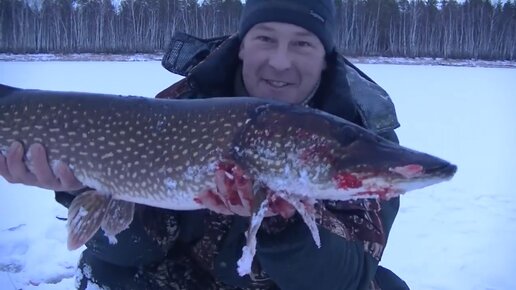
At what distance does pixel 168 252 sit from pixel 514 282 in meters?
2.31

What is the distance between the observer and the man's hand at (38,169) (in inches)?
81.2

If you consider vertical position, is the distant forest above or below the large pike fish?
above

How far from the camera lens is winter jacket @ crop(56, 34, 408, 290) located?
6.25ft

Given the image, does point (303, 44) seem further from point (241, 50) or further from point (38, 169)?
point (38, 169)

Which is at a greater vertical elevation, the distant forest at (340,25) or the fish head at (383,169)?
the distant forest at (340,25)

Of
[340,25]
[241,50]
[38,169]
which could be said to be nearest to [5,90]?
[38,169]

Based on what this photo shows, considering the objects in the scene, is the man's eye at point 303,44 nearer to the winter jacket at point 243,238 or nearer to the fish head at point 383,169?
the winter jacket at point 243,238

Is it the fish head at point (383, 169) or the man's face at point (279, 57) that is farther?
the man's face at point (279, 57)

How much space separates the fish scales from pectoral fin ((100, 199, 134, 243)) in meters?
0.05

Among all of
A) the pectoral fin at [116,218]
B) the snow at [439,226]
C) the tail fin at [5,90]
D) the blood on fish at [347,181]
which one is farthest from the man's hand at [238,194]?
the snow at [439,226]

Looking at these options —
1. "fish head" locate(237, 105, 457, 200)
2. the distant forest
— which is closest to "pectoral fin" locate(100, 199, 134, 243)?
"fish head" locate(237, 105, 457, 200)

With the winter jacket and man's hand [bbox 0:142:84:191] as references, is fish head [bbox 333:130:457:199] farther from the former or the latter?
man's hand [bbox 0:142:84:191]

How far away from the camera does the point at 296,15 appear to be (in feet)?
8.16

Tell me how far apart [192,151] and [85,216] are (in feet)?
1.74
